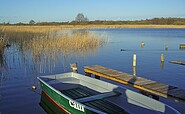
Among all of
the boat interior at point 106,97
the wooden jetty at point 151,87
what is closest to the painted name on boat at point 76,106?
the boat interior at point 106,97

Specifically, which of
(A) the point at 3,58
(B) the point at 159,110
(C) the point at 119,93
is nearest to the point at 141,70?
(C) the point at 119,93

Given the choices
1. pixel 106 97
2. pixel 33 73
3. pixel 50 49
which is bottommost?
pixel 33 73

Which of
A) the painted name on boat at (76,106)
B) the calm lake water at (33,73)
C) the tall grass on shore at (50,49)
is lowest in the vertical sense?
the calm lake water at (33,73)

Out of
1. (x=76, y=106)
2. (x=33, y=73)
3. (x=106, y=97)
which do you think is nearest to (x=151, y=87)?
(x=106, y=97)

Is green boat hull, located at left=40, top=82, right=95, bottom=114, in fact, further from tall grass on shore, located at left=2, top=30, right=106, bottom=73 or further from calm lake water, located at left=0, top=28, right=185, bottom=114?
tall grass on shore, located at left=2, top=30, right=106, bottom=73

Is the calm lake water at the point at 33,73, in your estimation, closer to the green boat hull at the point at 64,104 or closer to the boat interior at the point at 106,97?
the green boat hull at the point at 64,104

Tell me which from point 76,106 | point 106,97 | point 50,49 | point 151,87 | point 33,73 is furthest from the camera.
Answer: point 50,49

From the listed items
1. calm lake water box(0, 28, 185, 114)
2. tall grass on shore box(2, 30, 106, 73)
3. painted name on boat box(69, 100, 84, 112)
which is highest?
tall grass on shore box(2, 30, 106, 73)

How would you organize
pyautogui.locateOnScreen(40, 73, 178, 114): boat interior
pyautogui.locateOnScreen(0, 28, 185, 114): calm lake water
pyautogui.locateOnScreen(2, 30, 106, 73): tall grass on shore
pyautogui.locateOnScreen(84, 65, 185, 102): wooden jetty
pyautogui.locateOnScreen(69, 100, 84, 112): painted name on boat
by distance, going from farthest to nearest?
pyautogui.locateOnScreen(2, 30, 106, 73): tall grass on shore, pyautogui.locateOnScreen(0, 28, 185, 114): calm lake water, pyautogui.locateOnScreen(84, 65, 185, 102): wooden jetty, pyautogui.locateOnScreen(40, 73, 178, 114): boat interior, pyautogui.locateOnScreen(69, 100, 84, 112): painted name on boat

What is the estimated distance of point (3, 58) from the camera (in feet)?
54.3

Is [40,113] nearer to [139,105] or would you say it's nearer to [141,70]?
[139,105]

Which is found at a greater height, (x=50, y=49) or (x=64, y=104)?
(x=50, y=49)

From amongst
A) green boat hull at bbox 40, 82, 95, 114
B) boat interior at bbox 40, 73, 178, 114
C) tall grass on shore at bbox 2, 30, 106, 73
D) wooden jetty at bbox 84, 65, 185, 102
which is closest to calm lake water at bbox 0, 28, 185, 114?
tall grass on shore at bbox 2, 30, 106, 73

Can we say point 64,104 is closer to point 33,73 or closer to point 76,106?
point 76,106
